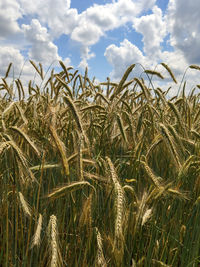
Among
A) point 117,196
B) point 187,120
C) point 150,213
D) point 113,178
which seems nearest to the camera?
point 117,196

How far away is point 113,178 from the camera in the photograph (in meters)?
1.48

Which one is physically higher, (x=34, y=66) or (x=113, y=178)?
(x=34, y=66)

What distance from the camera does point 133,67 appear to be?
2250 mm

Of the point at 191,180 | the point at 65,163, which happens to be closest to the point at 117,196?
the point at 65,163

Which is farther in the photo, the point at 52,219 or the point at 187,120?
the point at 187,120

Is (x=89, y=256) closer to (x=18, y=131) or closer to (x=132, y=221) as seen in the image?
(x=132, y=221)

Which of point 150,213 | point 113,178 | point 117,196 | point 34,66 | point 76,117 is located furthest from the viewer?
point 34,66

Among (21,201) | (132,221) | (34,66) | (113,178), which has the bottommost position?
(132,221)

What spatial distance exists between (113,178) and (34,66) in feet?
9.14

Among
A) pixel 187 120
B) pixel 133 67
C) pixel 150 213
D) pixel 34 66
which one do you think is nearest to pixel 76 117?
pixel 150 213

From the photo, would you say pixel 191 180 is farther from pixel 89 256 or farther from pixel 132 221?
pixel 89 256

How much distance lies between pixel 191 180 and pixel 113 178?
106 cm

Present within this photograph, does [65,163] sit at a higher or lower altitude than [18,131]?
lower

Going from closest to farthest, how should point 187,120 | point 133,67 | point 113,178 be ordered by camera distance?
1. point 113,178
2. point 133,67
3. point 187,120
